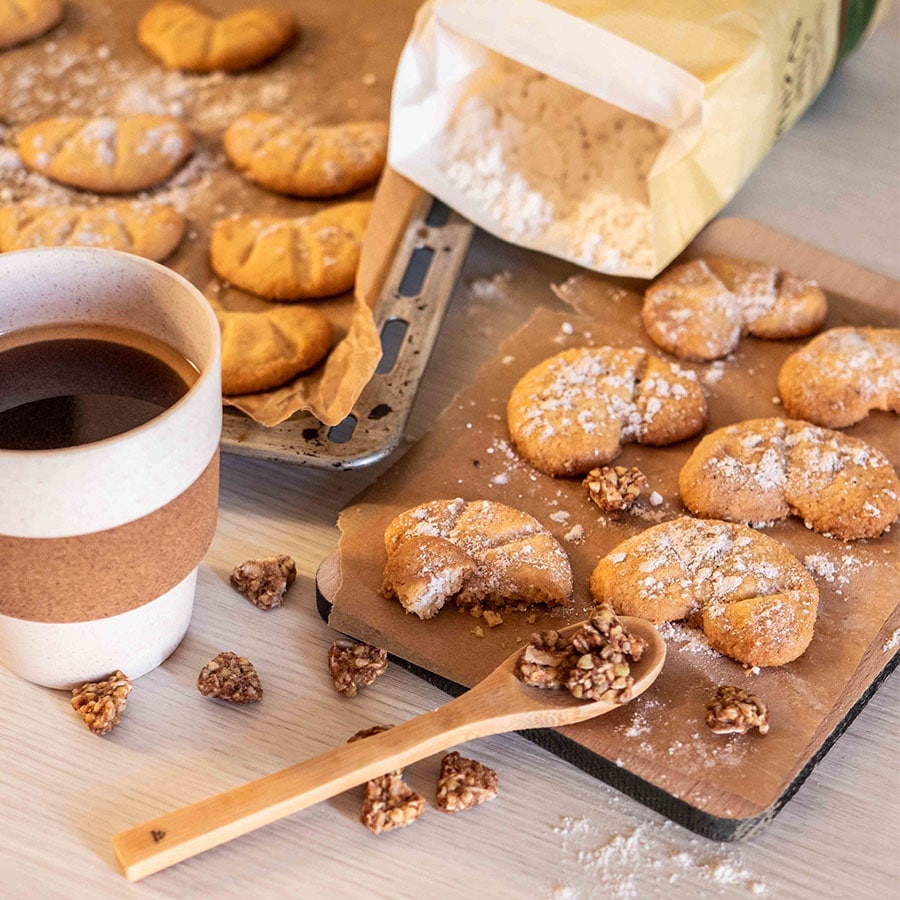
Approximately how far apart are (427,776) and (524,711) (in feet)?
0.34

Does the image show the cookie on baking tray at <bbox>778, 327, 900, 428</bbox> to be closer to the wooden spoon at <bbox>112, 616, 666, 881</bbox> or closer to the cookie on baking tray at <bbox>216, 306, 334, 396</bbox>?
the wooden spoon at <bbox>112, 616, 666, 881</bbox>

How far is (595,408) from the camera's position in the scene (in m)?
1.10

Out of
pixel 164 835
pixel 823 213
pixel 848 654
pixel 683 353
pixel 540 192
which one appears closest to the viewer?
pixel 164 835

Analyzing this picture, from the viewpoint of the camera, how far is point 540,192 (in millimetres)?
1375

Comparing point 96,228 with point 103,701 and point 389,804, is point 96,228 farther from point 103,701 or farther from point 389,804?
point 389,804

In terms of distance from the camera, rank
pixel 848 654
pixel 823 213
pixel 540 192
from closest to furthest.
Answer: pixel 848 654
pixel 540 192
pixel 823 213

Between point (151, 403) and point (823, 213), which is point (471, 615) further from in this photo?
point (823, 213)

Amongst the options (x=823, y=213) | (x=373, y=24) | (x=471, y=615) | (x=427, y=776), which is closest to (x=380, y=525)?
(x=471, y=615)

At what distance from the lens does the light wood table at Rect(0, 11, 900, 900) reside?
0.81 m

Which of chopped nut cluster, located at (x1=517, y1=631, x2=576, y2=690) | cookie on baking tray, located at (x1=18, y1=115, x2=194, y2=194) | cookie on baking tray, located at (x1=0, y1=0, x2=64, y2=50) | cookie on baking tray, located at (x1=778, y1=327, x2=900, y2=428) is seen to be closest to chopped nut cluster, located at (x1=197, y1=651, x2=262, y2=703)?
chopped nut cluster, located at (x1=517, y1=631, x2=576, y2=690)

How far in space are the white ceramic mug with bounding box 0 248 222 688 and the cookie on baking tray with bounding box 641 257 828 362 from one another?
569 millimetres

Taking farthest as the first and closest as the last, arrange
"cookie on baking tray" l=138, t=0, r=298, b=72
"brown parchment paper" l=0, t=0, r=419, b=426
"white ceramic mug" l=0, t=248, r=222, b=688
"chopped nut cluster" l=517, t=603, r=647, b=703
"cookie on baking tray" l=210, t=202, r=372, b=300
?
1. "cookie on baking tray" l=138, t=0, r=298, b=72
2. "brown parchment paper" l=0, t=0, r=419, b=426
3. "cookie on baking tray" l=210, t=202, r=372, b=300
4. "chopped nut cluster" l=517, t=603, r=647, b=703
5. "white ceramic mug" l=0, t=248, r=222, b=688

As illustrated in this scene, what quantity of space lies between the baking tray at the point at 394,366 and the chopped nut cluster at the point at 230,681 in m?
0.22

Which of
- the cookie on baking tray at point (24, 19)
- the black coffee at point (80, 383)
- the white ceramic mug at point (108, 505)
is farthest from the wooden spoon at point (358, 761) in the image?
the cookie on baking tray at point (24, 19)
